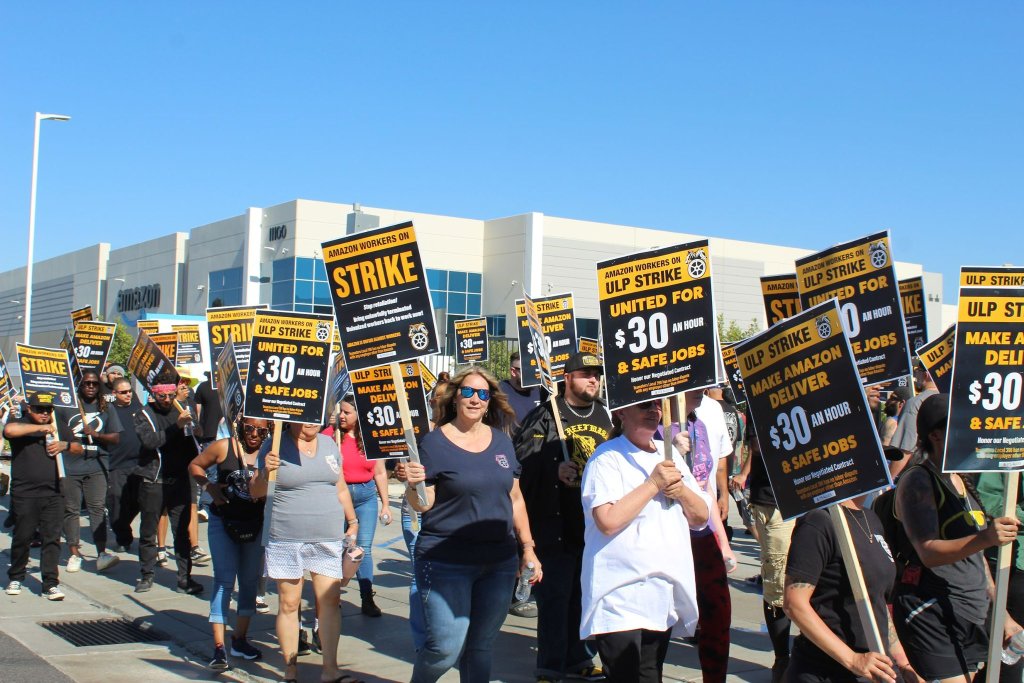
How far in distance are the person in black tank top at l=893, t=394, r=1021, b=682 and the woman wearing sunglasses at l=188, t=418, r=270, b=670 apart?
177 inches

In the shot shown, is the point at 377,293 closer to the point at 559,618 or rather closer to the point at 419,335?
the point at 419,335

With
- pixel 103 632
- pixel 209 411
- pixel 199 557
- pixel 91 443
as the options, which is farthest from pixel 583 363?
pixel 209 411

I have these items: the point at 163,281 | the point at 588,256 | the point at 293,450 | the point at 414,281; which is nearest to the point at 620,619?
the point at 414,281

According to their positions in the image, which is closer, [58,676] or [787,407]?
[787,407]

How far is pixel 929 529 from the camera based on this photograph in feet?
15.2

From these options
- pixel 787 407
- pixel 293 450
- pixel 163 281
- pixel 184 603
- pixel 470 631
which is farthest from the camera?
pixel 163 281

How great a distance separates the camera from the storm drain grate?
331 inches

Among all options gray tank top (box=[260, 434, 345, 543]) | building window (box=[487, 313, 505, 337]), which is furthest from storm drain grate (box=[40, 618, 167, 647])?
building window (box=[487, 313, 505, 337])

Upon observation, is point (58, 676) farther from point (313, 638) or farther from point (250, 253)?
point (250, 253)

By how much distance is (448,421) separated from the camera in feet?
20.4

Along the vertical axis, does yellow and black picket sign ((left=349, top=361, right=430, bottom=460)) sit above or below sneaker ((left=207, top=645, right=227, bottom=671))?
above

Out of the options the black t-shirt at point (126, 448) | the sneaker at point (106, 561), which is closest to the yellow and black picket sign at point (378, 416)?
the sneaker at point (106, 561)

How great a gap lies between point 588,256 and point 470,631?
48.6 m

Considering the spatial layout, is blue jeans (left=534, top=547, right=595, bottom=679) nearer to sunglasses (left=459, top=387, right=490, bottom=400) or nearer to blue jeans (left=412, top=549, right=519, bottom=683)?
blue jeans (left=412, top=549, right=519, bottom=683)
